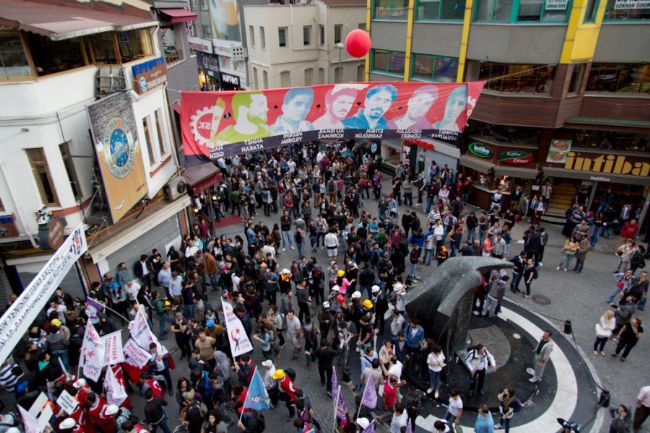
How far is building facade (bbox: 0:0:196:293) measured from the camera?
11.1 metres

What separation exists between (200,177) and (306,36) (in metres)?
21.2

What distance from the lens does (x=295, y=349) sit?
41.1ft

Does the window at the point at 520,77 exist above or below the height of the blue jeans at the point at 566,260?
above

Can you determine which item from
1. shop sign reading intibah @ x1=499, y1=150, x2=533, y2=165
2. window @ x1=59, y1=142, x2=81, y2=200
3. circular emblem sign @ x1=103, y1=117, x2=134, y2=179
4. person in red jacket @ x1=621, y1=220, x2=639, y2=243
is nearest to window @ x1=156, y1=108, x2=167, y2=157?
circular emblem sign @ x1=103, y1=117, x2=134, y2=179

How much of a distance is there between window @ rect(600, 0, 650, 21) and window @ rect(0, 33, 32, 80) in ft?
65.1

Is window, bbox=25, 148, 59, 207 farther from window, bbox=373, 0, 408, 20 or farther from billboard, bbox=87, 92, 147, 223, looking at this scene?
window, bbox=373, 0, 408, 20

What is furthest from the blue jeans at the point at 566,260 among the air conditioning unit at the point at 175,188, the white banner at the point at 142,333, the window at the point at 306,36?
the window at the point at 306,36

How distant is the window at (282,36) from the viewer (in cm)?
3450

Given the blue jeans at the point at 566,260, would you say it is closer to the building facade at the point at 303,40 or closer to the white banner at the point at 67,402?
the white banner at the point at 67,402

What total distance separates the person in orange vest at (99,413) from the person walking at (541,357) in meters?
9.97

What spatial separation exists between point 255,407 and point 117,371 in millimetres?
3480

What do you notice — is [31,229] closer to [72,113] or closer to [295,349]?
[72,113]

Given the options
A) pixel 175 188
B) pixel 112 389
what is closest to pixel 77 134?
pixel 175 188

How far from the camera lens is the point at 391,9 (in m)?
24.0
